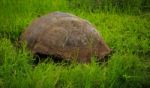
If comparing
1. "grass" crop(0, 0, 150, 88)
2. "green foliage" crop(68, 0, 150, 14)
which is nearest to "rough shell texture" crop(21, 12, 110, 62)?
"grass" crop(0, 0, 150, 88)

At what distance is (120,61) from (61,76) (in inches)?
28.5

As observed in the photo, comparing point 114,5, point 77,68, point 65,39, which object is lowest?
point 77,68

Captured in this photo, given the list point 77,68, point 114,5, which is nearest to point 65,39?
point 77,68

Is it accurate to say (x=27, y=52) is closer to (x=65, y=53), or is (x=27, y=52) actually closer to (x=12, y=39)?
(x=65, y=53)

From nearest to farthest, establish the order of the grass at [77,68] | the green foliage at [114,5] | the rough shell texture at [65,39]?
the grass at [77,68]
the rough shell texture at [65,39]
the green foliage at [114,5]

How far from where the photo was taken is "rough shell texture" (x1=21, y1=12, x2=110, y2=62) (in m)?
4.02

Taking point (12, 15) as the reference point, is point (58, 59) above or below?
below

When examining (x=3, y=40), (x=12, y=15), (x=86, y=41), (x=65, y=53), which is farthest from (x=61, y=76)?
(x=12, y=15)

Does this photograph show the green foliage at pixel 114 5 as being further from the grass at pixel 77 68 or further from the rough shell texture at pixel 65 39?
the rough shell texture at pixel 65 39

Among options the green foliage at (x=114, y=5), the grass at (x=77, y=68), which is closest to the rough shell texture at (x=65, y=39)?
the grass at (x=77, y=68)

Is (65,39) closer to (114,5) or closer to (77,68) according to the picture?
(77,68)

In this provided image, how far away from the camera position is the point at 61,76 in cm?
365

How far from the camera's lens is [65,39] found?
409cm

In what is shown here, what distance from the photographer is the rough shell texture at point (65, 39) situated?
402 centimetres
